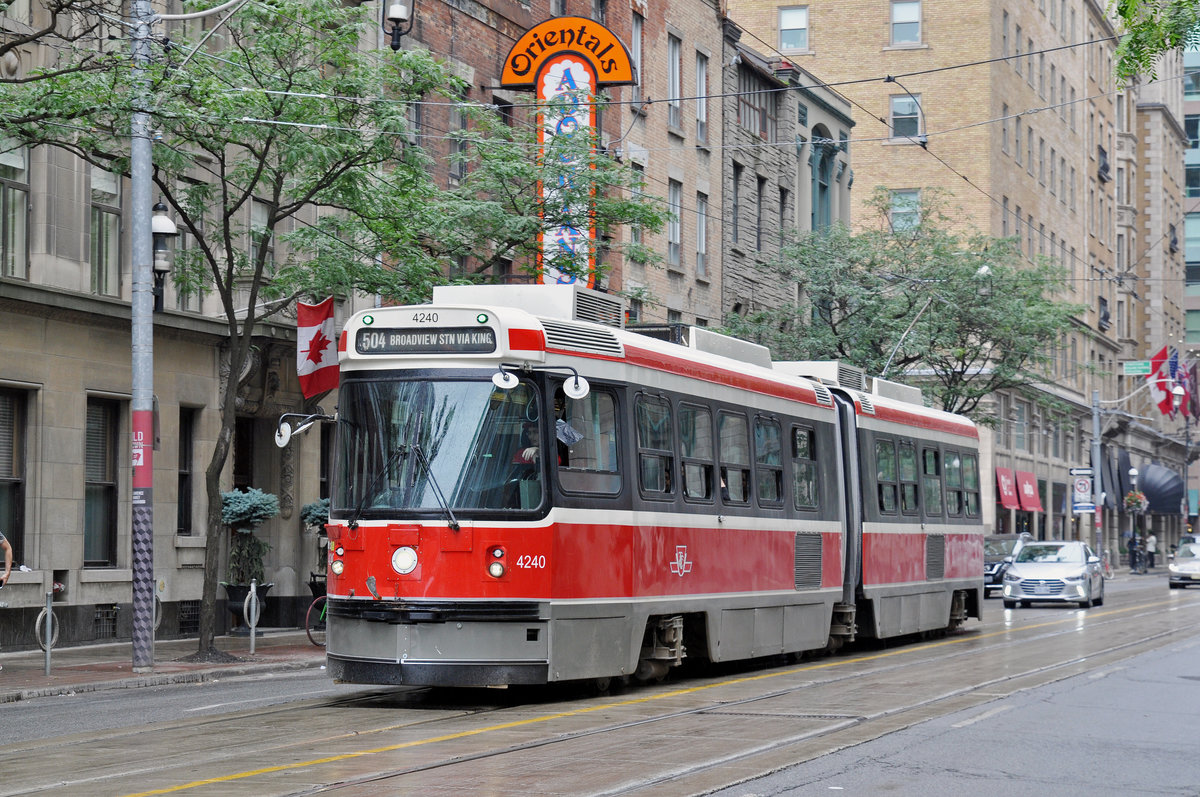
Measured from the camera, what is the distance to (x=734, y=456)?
18172 millimetres

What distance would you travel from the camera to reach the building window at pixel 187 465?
27422 millimetres

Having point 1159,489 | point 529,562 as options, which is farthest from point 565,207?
point 1159,489

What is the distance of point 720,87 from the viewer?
4597cm

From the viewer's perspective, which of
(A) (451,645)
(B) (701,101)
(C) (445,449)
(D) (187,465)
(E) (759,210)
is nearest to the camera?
(A) (451,645)

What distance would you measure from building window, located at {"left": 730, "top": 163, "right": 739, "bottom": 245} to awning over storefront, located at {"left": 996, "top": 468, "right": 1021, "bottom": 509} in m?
23.0

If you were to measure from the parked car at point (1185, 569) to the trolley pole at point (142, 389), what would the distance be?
39.3 m

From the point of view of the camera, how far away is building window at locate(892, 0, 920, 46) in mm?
68250

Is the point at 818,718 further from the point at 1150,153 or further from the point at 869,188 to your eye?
the point at 1150,153

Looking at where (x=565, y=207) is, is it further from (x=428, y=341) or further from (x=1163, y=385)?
(x=1163, y=385)

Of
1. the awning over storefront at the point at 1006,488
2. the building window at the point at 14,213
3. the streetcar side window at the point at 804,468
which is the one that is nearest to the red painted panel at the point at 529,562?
the streetcar side window at the point at 804,468

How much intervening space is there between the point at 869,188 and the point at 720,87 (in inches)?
841

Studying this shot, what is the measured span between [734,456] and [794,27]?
175ft

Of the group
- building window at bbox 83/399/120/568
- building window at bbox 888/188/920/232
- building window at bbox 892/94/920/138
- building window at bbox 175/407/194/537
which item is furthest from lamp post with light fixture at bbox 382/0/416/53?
building window at bbox 892/94/920/138

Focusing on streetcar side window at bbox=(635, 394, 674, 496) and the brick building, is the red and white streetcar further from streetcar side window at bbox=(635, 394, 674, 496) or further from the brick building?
the brick building
